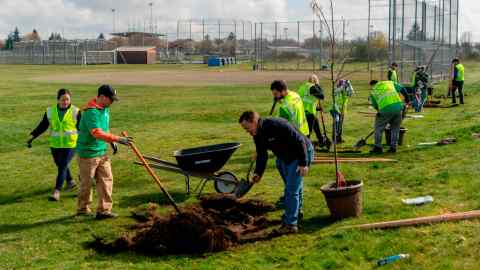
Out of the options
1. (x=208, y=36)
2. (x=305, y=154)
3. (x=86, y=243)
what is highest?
(x=208, y=36)

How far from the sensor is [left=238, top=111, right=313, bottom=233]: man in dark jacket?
719 centimetres

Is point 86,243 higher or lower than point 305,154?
lower

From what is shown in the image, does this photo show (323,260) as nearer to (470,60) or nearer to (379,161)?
(379,161)

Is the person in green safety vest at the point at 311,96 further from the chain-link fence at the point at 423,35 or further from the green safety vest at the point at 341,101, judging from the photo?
the chain-link fence at the point at 423,35

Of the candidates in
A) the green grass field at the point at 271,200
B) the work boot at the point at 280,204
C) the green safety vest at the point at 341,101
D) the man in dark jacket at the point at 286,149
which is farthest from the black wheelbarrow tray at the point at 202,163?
the green safety vest at the point at 341,101

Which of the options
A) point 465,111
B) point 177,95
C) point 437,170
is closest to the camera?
point 437,170

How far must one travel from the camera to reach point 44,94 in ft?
101

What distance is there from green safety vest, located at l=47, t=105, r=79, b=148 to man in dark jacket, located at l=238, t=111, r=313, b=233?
12.6 feet

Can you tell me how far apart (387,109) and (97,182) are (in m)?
6.61

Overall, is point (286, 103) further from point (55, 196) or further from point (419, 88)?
point (419, 88)

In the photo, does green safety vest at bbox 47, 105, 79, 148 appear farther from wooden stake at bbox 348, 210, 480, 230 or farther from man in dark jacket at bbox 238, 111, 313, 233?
wooden stake at bbox 348, 210, 480, 230

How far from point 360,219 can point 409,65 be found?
25793 millimetres

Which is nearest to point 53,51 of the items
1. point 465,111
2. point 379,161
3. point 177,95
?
point 177,95

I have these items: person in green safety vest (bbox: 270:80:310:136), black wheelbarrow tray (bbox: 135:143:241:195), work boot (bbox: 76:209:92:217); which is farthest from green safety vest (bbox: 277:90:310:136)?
work boot (bbox: 76:209:92:217)
